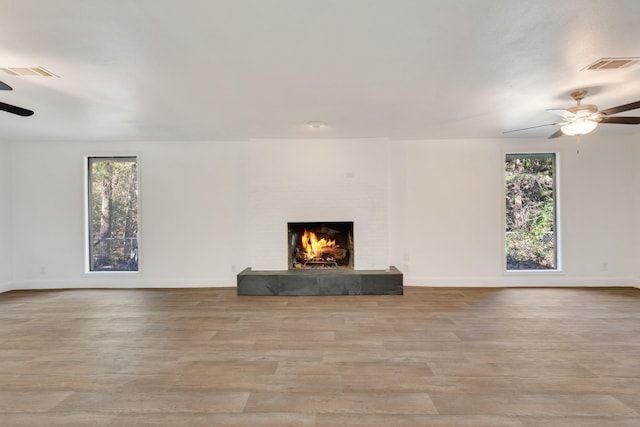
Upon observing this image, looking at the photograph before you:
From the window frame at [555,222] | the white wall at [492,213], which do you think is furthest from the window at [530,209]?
the white wall at [492,213]

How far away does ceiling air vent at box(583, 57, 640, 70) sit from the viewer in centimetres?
258

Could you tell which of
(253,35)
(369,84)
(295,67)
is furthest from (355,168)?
(253,35)

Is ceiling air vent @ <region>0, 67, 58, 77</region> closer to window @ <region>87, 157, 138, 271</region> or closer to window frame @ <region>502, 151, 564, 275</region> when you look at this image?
window @ <region>87, 157, 138, 271</region>

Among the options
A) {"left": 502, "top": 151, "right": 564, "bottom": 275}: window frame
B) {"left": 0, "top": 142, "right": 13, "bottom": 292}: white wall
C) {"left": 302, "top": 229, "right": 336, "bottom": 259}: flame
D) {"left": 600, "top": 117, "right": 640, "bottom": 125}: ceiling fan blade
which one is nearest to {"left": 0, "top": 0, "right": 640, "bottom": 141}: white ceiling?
{"left": 600, "top": 117, "right": 640, "bottom": 125}: ceiling fan blade

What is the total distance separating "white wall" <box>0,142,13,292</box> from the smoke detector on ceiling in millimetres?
7608

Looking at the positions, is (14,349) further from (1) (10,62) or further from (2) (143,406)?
(1) (10,62)

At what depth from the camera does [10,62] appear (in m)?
2.55

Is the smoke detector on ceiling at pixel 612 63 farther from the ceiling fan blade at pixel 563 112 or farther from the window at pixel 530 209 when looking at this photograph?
the window at pixel 530 209

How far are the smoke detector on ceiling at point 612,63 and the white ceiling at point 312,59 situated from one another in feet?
0.31

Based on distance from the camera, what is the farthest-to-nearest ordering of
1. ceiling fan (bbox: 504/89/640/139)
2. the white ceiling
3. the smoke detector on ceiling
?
1. ceiling fan (bbox: 504/89/640/139)
2. the smoke detector on ceiling
3. the white ceiling

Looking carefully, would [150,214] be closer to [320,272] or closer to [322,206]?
[322,206]

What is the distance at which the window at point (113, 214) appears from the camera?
5656mm

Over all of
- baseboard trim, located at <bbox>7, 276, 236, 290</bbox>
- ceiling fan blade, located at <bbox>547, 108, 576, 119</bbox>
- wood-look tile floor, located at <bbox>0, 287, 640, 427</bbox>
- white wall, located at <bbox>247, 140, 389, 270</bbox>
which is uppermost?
ceiling fan blade, located at <bbox>547, 108, 576, 119</bbox>

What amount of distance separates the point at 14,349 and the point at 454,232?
5540 millimetres
